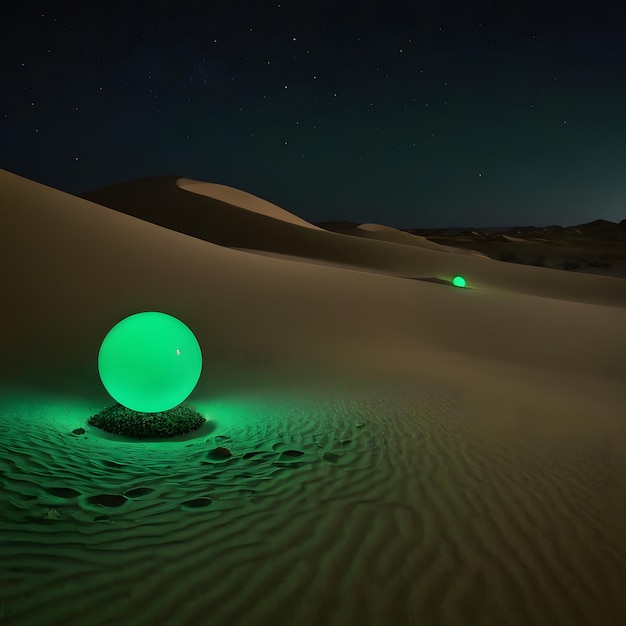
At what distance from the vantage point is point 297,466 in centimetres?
399

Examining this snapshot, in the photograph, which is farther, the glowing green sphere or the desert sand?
the glowing green sphere

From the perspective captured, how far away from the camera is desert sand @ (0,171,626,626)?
248 cm

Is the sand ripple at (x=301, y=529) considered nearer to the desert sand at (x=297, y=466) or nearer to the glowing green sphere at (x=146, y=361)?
the desert sand at (x=297, y=466)

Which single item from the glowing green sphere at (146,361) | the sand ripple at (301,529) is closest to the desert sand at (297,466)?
the sand ripple at (301,529)

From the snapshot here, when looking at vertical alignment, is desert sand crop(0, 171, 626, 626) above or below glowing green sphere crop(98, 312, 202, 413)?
below

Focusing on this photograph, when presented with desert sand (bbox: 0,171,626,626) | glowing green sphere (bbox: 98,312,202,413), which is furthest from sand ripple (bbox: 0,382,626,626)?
glowing green sphere (bbox: 98,312,202,413)

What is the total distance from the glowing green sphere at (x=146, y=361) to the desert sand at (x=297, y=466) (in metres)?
0.45

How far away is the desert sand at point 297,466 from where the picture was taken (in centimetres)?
248

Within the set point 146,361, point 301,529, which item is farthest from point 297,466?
point 146,361

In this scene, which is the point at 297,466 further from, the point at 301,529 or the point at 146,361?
the point at 146,361

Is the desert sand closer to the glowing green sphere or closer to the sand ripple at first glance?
the sand ripple

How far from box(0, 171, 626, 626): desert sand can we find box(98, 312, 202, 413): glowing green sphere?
0.45 m

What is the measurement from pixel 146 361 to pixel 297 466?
1705mm

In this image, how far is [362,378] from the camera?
671cm
